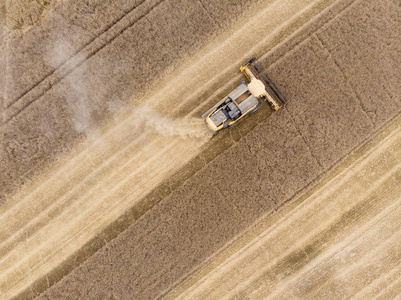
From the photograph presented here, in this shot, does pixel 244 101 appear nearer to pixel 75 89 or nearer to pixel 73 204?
pixel 75 89

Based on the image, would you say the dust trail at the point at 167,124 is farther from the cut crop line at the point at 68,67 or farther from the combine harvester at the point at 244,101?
the cut crop line at the point at 68,67

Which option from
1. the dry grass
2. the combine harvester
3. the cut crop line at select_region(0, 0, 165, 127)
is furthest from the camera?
the dry grass

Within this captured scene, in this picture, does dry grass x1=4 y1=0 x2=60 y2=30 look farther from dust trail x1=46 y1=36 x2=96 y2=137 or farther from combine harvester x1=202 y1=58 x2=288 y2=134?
combine harvester x1=202 y1=58 x2=288 y2=134

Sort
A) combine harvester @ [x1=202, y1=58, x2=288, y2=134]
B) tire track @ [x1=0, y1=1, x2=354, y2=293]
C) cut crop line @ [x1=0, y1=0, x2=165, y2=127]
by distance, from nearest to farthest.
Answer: combine harvester @ [x1=202, y1=58, x2=288, y2=134], tire track @ [x1=0, y1=1, x2=354, y2=293], cut crop line @ [x1=0, y1=0, x2=165, y2=127]

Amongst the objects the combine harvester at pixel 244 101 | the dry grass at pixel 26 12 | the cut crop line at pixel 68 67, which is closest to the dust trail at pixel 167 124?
the combine harvester at pixel 244 101

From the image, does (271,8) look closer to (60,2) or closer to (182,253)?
Answer: (60,2)

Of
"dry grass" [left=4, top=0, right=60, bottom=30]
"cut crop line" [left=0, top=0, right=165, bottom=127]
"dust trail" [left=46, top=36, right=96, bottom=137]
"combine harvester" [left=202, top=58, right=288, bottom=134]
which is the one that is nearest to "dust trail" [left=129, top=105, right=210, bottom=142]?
"combine harvester" [left=202, top=58, right=288, bottom=134]

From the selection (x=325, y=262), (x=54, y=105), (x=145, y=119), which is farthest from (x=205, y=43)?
(x=325, y=262)

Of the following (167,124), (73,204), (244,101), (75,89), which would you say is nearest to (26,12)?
(75,89)
